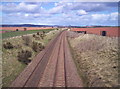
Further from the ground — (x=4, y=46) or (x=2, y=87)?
(x=4, y=46)

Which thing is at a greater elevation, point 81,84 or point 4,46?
point 4,46

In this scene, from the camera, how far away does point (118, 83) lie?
43.6 ft

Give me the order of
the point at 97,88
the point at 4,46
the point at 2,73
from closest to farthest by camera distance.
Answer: the point at 97,88
the point at 2,73
the point at 4,46

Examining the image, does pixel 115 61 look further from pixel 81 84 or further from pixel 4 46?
pixel 4 46

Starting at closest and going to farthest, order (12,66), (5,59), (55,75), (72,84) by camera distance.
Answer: (72,84) → (55,75) → (12,66) → (5,59)

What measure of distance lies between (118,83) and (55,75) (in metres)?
5.64

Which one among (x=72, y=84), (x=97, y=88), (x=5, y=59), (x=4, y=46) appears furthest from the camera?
(x=4, y=46)

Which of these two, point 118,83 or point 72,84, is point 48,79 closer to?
point 72,84

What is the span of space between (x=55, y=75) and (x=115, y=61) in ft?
21.2

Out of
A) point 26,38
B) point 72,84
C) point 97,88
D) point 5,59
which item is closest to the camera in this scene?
point 97,88

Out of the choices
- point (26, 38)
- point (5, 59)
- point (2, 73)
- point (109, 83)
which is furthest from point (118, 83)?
point (26, 38)

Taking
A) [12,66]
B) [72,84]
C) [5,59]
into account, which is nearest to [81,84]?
→ [72,84]

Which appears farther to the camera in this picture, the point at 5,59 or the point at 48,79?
the point at 5,59

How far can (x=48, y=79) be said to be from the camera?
51.0ft
